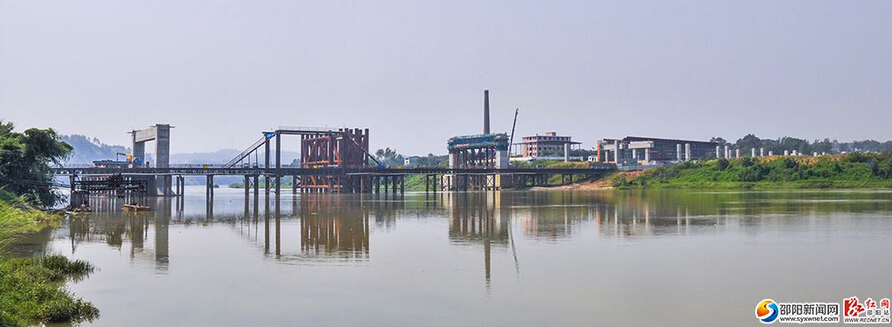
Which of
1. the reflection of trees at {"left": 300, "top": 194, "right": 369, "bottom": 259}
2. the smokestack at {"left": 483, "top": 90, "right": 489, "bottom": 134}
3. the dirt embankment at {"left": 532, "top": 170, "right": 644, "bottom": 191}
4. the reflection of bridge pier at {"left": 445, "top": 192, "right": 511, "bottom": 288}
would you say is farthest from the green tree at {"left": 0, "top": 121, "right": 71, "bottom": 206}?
the smokestack at {"left": 483, "top": 90, "right": 489, "bottom": 134}

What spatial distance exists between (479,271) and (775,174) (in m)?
113

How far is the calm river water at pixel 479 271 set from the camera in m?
18.1

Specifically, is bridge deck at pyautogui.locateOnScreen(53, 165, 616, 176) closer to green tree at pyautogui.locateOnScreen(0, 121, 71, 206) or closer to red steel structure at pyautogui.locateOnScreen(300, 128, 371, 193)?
red steel structure at pyautogui.locateOnScreen(300, 128, 371, 193)

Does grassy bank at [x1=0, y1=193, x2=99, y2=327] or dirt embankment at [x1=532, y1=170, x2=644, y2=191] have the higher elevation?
dirt embankment at [x1=532, y1=170, x2=644, y2=191]

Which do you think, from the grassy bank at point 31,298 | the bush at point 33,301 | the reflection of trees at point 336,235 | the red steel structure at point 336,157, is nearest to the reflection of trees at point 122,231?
the grassy bank at point 31,298

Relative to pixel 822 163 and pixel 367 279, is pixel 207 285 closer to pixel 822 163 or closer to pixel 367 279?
pixel 367 279

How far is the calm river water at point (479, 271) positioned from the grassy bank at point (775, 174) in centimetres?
7808

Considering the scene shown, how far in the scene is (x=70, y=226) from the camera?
47.3 metres

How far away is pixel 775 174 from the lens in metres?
126

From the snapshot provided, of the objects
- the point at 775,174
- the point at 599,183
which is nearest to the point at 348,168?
the point at 599,183

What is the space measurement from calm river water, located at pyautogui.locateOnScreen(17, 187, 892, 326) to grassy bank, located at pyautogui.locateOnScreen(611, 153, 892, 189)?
7808 cm

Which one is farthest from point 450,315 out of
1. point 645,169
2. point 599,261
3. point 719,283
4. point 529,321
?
point 645,169

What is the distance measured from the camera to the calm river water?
1812 centimetres

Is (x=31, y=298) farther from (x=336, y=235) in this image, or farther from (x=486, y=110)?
(x=486, y=110)
